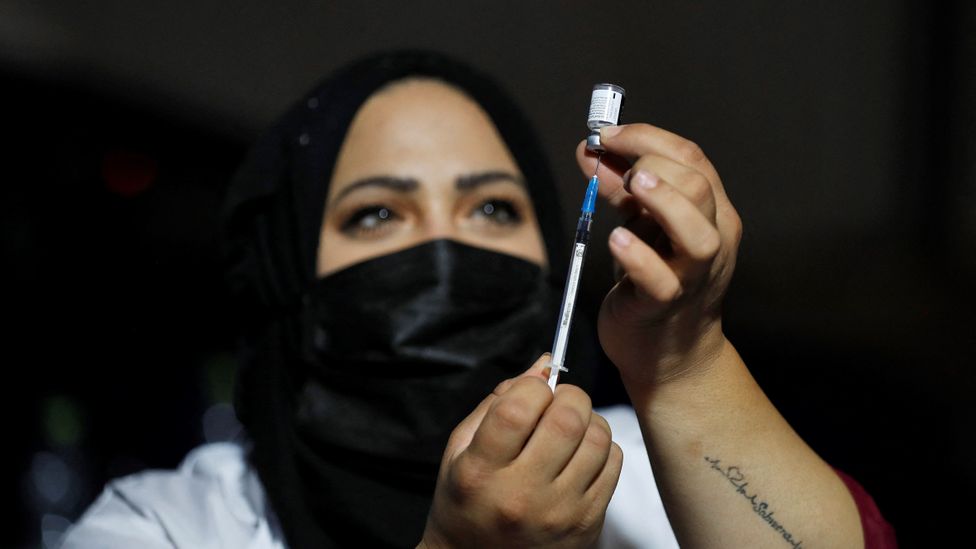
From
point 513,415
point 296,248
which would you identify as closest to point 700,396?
point 513,415

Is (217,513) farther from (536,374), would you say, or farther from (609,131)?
(609,131)

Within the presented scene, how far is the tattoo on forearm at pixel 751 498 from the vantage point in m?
0.85

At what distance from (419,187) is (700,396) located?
0.62m

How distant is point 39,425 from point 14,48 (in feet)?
3.36

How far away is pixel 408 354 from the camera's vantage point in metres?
1.21

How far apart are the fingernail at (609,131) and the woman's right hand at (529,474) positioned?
230 millimetres

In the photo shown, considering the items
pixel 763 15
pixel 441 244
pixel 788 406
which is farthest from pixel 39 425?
pixel 763 15

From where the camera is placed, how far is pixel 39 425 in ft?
7.34

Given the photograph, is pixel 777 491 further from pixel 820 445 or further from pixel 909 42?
pixel 909 42

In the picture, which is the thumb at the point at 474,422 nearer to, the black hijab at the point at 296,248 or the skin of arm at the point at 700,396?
the skin of arm at the point at 700,396

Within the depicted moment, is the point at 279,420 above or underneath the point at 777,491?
underneath

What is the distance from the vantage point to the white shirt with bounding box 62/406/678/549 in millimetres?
1240

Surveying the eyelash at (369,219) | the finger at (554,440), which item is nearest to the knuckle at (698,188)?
the finger at (554,440)

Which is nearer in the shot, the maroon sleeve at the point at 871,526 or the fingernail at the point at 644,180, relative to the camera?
the fingernail at the point at 644,180
